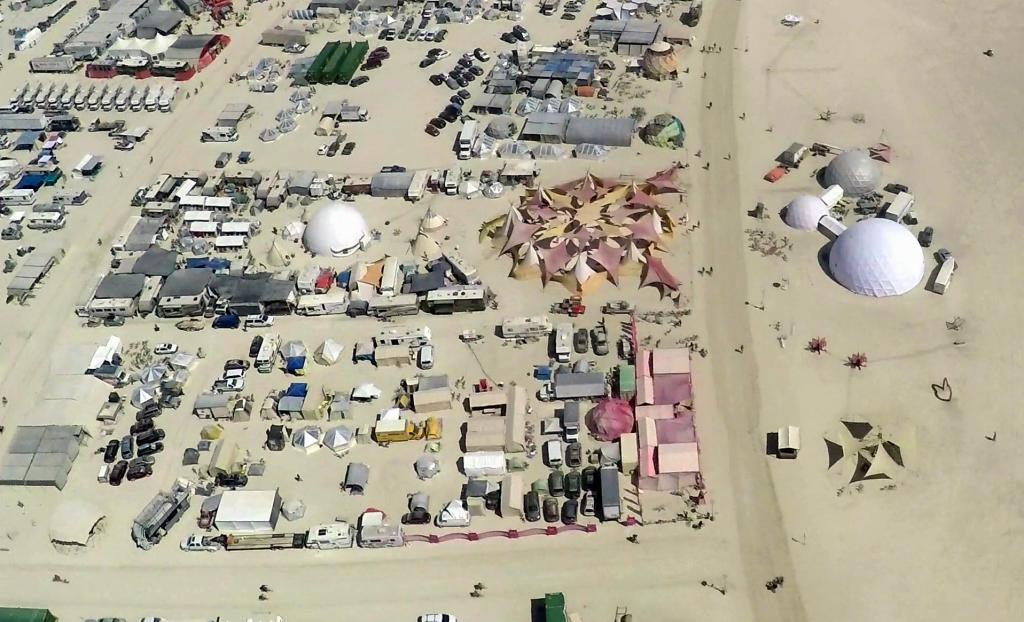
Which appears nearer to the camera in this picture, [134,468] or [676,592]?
[676,592]

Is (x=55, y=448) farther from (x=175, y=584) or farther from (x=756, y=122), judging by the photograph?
(x=756, y=122)

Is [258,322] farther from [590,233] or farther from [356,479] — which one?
[590,233]

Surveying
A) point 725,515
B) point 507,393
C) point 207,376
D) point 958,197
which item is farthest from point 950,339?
point 207,376

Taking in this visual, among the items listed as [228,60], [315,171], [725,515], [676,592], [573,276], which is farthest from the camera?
[228,60]

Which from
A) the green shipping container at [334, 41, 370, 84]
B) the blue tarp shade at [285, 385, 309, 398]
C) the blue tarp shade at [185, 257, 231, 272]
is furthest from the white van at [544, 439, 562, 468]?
the green shipping container at [334, 41, 370, 84]

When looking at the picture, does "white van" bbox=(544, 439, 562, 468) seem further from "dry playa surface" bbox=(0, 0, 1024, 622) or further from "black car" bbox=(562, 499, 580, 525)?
"black car" bbox=(562, 499, 580, 525)

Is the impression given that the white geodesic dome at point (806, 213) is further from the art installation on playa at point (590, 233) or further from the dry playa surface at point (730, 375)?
the art installation on playa at point (590, 233)
